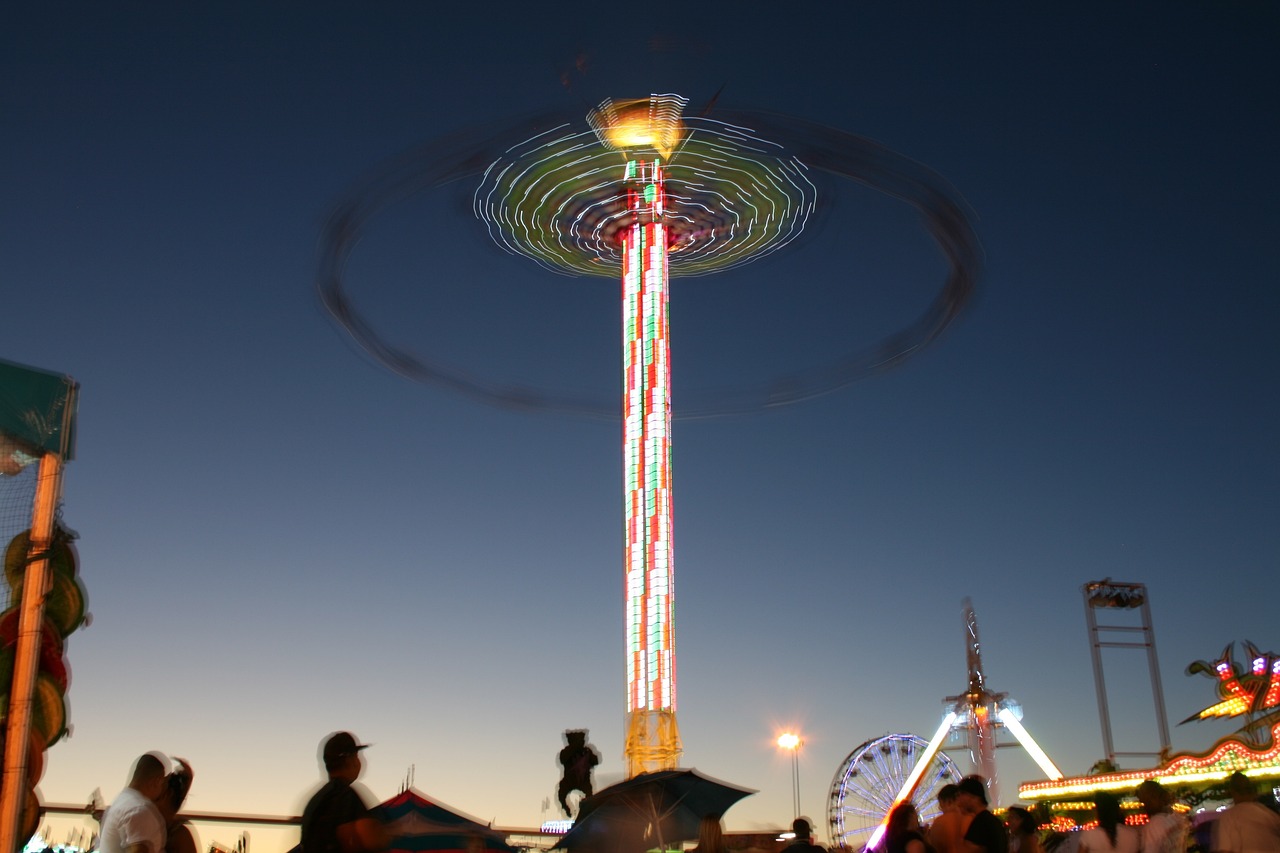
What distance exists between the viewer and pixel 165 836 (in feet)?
23.1

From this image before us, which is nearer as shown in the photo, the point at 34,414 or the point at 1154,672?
the point at 34,414

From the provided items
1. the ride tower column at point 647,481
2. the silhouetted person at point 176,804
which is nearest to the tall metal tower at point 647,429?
the ride tower column at point 647,481

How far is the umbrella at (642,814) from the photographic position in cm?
1466

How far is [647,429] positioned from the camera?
24.5 meters

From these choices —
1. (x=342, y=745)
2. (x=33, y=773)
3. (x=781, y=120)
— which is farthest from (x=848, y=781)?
(x=342, y=745)

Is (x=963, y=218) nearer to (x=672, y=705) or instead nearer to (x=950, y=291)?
→ (x=950, y=291)

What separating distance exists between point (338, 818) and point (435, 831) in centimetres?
576

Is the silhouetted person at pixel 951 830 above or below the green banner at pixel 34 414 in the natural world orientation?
below

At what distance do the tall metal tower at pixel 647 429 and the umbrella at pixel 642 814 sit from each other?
7.24 meters

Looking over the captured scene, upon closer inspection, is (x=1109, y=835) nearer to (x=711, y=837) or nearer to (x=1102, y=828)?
(x=1102, y=828)

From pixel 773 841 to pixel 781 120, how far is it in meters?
15.0

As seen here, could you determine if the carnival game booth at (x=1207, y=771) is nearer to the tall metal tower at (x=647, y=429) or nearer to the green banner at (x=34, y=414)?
the tall metal tower at (x=647, y=429)

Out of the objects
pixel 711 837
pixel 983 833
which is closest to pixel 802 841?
pixel 711 837

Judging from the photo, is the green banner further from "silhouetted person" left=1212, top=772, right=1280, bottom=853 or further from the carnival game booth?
the carnival game booth
